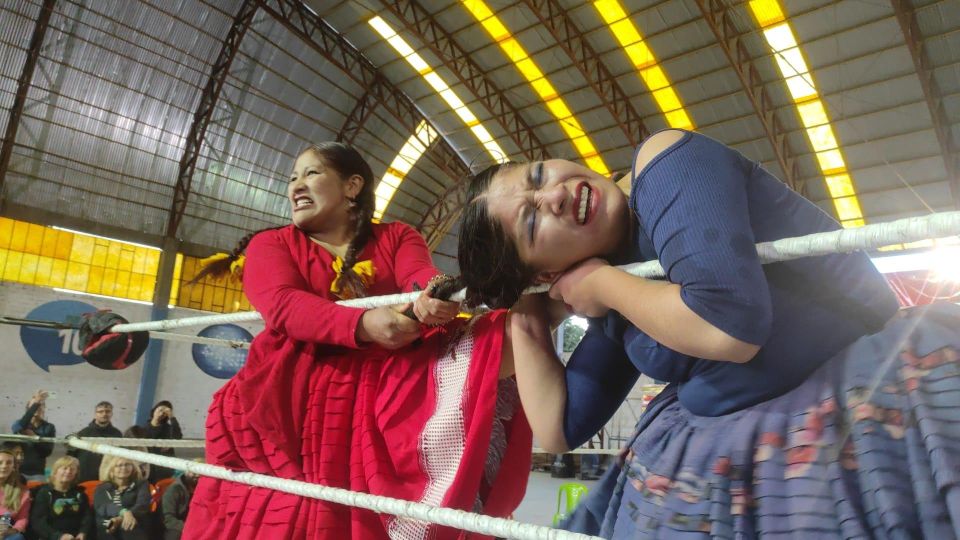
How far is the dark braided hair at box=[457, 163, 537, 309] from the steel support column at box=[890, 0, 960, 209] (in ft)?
28.6

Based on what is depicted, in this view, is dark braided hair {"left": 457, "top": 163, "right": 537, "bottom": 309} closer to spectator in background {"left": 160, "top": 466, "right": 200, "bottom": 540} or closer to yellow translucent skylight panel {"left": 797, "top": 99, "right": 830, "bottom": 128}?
spectator in background {"left": 160, "top": 466, "right": 200, "bottom": 540}

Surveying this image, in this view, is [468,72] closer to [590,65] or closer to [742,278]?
[590,65]

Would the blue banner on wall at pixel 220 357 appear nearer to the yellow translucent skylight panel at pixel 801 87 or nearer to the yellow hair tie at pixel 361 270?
the yellow translucent skylight panel at pixel 801 87

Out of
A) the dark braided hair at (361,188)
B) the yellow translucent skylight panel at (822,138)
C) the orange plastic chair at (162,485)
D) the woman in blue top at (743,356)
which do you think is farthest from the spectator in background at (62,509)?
the yellow translucent skylight panel at (822,138)

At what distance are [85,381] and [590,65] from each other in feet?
30.9

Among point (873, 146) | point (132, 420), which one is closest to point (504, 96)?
point (873, 146)

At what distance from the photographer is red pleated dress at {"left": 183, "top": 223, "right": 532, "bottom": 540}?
1114 mm

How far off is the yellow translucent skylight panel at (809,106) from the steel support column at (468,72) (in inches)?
155

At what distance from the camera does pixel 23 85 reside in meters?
9.80

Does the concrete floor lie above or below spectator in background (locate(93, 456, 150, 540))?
below

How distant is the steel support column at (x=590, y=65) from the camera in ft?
31.0

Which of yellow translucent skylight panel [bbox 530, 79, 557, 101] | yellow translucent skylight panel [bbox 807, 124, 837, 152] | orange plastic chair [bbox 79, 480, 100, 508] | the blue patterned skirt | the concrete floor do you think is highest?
yellow translucent skylight panel [bbox 530, 79, 557, 101]

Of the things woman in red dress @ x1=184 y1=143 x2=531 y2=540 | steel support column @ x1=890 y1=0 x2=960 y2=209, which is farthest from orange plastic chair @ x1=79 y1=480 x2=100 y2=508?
steel support column @ x1=890 y1=0 x2=960 y2=209

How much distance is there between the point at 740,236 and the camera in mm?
662
